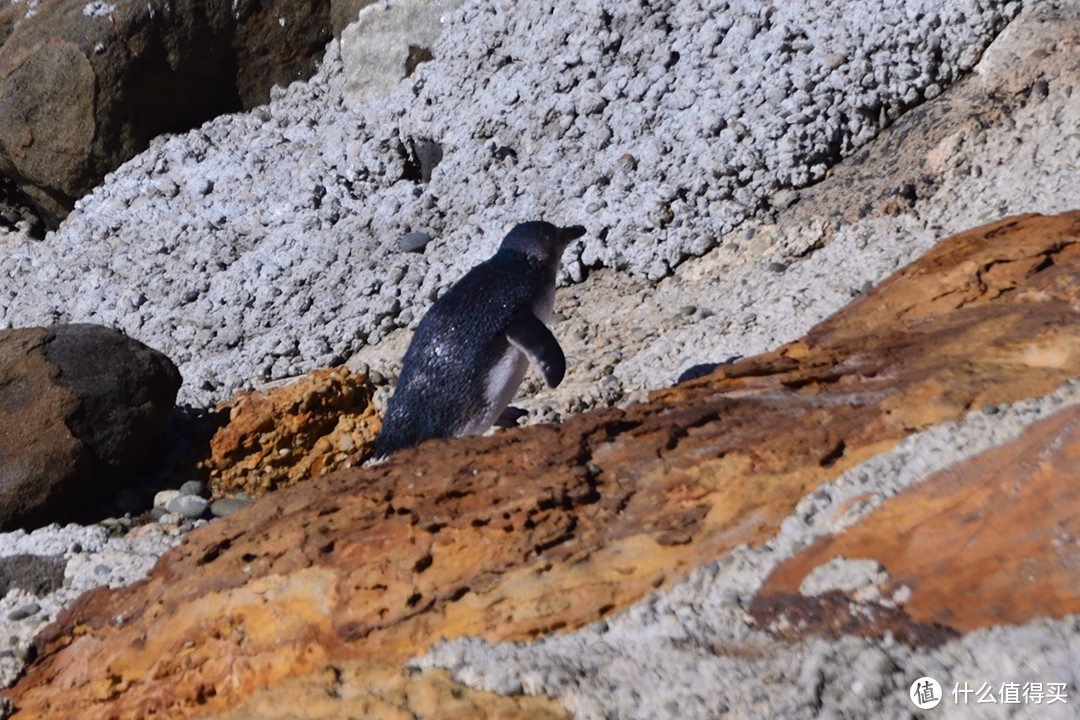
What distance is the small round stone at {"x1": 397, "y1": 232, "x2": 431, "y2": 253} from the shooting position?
14.7 ft

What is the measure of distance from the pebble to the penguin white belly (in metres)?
1.23

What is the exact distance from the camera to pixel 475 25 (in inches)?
195

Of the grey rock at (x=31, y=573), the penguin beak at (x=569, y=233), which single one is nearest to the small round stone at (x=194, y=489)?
the grey rock at (x=31, y=573)

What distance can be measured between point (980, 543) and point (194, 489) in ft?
9.04

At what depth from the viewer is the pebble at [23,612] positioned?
98.8 inches

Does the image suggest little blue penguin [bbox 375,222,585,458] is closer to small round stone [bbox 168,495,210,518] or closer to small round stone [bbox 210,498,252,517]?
small round stone [bbox 210,498,252,517]

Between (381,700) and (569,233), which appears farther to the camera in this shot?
(569,233)

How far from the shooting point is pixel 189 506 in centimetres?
350

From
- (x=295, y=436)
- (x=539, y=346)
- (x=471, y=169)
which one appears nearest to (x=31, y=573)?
(x=295, y=436)

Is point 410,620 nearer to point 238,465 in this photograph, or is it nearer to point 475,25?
point 238,465

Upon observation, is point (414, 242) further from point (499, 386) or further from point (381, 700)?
point (381, 700)

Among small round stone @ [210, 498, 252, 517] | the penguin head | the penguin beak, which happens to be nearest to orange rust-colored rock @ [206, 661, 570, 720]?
small round stone @ [210, 498, 252, 517]

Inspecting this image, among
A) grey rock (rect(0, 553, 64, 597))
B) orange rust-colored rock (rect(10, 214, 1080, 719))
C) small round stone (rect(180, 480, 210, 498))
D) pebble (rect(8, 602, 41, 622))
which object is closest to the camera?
orange rust-colored rock (rect(10, 214, 1080, 719))
